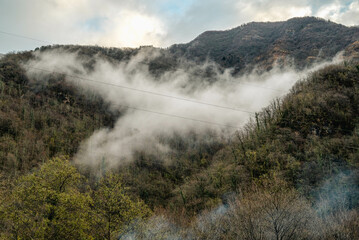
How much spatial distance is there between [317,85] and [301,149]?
93.9 feet

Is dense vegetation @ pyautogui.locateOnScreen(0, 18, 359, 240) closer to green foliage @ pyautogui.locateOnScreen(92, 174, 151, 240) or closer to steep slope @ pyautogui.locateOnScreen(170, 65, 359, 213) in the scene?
green foliage @ pyautogui.locateOnScreen(92, 174, 151, 240)

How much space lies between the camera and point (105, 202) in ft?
68.4

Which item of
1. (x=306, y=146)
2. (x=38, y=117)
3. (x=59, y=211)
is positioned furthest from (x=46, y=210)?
(x=38, y=117)

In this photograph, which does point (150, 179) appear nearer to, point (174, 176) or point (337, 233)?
point (174, 176)

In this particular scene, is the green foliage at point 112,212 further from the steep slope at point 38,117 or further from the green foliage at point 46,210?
the steep slope at point 38,117

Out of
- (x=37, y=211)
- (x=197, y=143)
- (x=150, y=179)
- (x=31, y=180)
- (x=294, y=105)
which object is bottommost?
(x=150, y=179)

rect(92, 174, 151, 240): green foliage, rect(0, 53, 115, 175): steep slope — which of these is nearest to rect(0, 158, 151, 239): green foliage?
rect(92, 174, 151, 240): green foliage

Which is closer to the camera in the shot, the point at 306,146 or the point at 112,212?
the point at 112,212

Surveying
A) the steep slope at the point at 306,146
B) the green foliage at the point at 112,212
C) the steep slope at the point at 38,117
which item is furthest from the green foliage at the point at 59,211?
the steep slope at the point at 38,117

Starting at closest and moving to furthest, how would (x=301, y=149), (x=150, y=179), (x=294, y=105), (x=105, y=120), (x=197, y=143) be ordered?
(x=301, y=149), (x=294, y=105), (x=150, y=179), (x=197, y=143), (x=105, y=120)

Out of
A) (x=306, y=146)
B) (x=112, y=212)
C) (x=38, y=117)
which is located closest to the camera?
(x=112, y=212)

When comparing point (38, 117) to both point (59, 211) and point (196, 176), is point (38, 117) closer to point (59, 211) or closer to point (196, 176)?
point (196, 176)

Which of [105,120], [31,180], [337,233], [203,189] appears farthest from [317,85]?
[105,120]

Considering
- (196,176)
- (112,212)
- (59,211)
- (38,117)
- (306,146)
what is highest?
(59,211)
